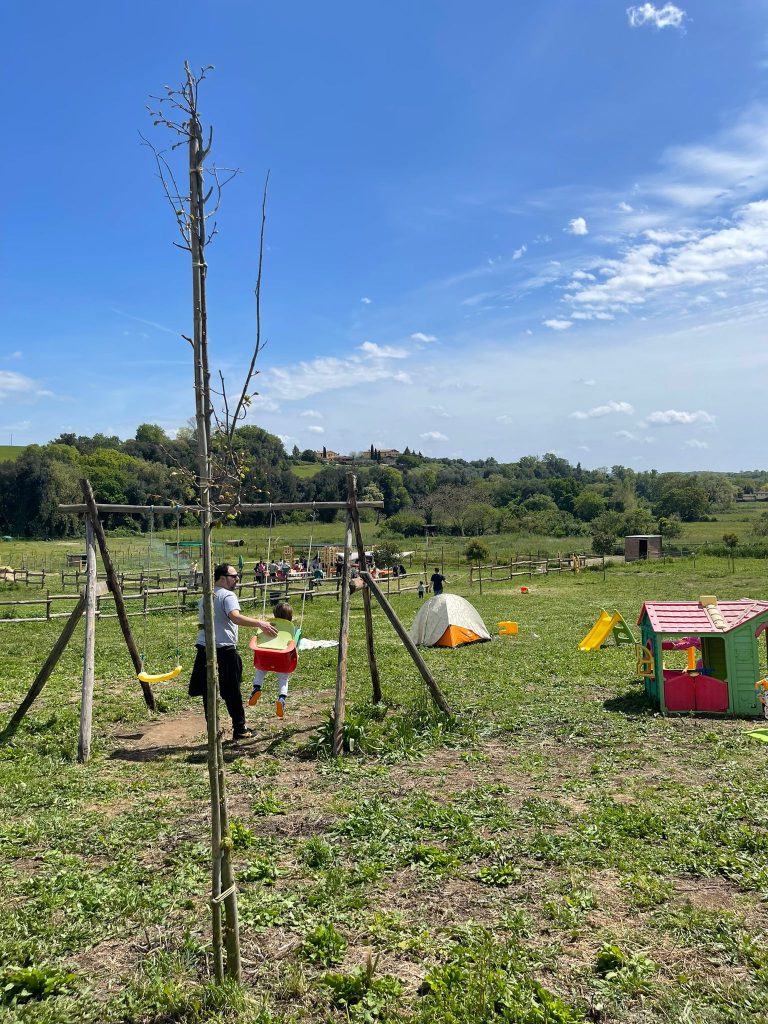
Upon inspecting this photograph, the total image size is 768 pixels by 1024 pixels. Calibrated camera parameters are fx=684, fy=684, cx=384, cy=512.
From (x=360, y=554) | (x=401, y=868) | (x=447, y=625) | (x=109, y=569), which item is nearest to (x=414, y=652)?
(x=360, y=554)

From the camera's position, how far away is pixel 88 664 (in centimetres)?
766

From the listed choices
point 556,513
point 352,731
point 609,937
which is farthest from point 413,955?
point 556,513

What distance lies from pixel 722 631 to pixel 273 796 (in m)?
6.19

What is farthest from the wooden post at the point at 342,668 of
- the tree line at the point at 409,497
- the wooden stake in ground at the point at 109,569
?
the tree line at the point at 409,497

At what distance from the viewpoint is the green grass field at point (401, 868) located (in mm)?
3420

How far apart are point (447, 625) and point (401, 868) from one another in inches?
432

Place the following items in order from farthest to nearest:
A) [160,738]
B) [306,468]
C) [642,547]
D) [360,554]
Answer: [306,468], [642,547], [360,554], [160,738]

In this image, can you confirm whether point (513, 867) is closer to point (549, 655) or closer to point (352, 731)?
point (352, 731)

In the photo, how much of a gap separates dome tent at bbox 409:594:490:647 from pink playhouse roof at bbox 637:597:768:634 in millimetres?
6214

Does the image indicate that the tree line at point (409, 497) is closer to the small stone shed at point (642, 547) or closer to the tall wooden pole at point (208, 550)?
the small stone shed at point (642, 547)

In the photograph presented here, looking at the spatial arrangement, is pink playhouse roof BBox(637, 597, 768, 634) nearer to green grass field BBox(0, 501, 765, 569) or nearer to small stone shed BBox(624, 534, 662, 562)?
green grass field BBox(0, 501, 765, 569)

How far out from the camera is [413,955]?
3773 millimetres

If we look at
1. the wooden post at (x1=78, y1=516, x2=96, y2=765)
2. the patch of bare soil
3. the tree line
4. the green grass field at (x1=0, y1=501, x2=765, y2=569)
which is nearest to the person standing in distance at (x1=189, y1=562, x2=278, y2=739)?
the patch of bare soil

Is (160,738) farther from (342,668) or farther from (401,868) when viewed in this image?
(401,868)
